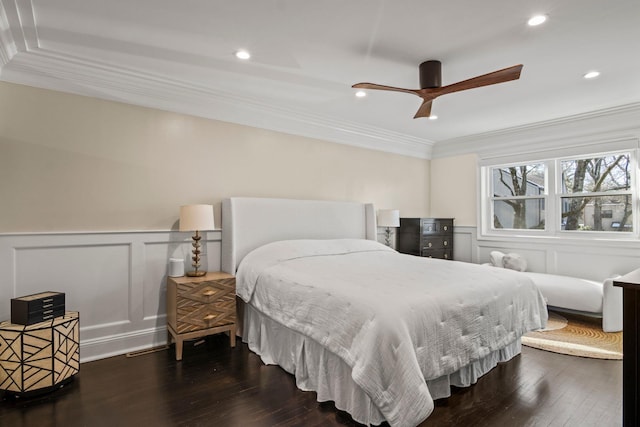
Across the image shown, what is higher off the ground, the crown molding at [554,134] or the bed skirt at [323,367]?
the crown molding at [554,134]

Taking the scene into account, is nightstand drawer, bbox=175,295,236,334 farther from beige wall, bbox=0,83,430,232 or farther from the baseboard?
beige wall, bbox=0,83,430,232

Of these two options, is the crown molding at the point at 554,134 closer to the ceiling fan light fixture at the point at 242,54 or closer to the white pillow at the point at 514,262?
the white pillow at the point at 514,262

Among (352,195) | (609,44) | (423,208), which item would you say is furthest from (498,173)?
(609,44)

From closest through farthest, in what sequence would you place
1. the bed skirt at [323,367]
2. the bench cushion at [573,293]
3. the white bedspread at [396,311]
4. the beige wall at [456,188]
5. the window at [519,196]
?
the white bedspread at [396,311]
the bed skirt at [323,367]
the bench cushion at [573,293]
the window at [519,196]
the beige wall at [456,188]

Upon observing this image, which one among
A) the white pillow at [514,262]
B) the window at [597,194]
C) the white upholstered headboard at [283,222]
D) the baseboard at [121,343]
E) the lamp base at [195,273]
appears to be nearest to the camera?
the baseboard at [121,343]

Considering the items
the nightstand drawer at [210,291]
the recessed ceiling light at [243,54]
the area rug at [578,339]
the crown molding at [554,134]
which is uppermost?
the recessed ceiling light at [243,54]

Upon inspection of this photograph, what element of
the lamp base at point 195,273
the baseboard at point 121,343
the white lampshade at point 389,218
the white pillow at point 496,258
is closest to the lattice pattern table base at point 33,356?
the baseboard at point 121,343

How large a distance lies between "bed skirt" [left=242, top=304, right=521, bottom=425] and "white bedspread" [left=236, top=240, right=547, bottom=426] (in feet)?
0.50

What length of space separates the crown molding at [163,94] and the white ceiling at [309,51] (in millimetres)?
10

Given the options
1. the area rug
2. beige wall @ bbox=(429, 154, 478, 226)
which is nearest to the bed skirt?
the area rug

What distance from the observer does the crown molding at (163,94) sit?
269 cm

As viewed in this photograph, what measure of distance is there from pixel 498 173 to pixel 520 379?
3669 mm

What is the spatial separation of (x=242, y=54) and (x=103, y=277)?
7.35 feet

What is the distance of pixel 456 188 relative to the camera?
5.66 meters
